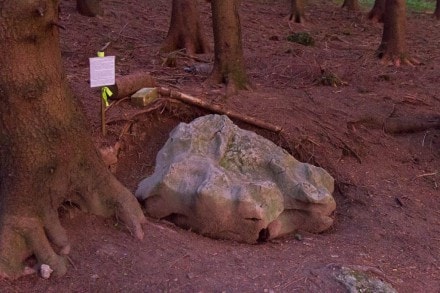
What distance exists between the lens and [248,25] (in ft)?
50.0

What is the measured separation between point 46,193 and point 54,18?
1.17 meters

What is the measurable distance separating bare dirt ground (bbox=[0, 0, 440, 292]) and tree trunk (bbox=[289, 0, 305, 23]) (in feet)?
13.4

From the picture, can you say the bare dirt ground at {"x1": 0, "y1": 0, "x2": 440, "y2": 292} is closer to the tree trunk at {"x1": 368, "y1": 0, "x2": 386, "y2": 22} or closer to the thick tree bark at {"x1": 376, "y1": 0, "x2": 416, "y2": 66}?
the thick tree bark at {"x1": 376, "y1": 0, "x2": 416, "y2": 66}

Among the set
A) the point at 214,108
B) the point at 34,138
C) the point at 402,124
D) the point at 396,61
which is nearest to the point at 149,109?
the point at 214,108

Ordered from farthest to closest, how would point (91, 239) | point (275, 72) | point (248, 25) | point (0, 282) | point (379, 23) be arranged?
point (379, 23)
point (248, 25)
point (275, 72)
point (91, 239)
point (0, 282)

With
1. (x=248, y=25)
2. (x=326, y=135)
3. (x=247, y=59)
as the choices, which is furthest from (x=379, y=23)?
(x=326, y=135)

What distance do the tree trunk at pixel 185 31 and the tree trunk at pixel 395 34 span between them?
10.5 feet

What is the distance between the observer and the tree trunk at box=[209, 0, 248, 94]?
8.08 meters

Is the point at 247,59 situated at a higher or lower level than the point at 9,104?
lower

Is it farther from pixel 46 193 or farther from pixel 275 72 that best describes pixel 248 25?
pixel 46 193

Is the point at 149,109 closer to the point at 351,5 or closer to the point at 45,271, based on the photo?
the point at 45,271

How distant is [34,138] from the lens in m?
4.49

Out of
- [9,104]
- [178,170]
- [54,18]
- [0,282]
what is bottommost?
[0,282]

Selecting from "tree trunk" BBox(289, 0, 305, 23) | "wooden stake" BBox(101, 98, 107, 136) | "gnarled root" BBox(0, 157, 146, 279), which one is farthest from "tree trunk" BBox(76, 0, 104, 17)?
"gnarled root" BBox(0, 157, 146, 279)
